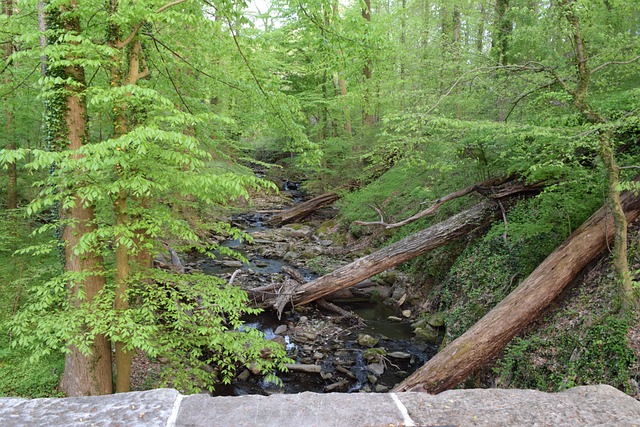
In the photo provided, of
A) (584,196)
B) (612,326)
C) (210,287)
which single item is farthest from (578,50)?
(210,287)

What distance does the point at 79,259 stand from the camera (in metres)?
4.49

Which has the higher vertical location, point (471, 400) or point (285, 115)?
point (285, 115)

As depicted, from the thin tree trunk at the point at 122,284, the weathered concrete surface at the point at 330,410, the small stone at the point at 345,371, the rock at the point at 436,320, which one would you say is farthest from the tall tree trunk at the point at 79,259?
the rock at the point at 436,320

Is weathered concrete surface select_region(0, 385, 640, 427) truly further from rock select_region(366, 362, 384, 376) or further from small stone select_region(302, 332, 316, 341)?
small stone select_region(302, 332, 316, 341)

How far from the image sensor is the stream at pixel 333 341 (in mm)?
6348

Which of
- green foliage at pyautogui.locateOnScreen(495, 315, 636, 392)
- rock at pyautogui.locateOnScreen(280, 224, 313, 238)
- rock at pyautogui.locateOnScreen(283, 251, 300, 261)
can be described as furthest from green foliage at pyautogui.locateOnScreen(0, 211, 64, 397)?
rock at pyautogui.locateOnScreen(280, 224, 313, 238)

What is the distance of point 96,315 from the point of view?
4020mm

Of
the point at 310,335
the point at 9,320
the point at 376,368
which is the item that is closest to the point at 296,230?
the point at 310,335

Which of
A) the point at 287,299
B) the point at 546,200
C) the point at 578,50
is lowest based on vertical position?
the point at 287,299

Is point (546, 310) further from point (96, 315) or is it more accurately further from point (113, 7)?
point (113, 7)

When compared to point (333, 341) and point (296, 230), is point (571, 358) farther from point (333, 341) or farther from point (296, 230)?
point (296, 230)

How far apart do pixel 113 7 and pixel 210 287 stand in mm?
3244

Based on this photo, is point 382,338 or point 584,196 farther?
point 382,338

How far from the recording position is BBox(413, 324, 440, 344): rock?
7.62 meters
